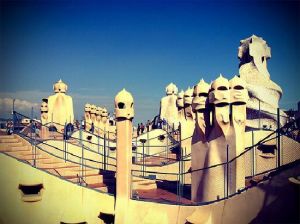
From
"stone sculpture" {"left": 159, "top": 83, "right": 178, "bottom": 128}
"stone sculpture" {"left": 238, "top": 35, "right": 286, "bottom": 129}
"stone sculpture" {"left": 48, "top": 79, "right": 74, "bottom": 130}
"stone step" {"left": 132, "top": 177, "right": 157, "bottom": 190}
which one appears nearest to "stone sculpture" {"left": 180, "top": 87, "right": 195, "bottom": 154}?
"stone step" {"left": 132, "top": 177, "right": 157, "bottom": 190}

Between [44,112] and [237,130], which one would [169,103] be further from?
[237,130]

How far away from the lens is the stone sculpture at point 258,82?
57.8 ft

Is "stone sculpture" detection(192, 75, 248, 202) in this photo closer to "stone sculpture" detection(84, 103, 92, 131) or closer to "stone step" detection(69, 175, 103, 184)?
"stone step" detection(69, 175, 103, 184)

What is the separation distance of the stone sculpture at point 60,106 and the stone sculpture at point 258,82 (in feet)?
→ 32.7

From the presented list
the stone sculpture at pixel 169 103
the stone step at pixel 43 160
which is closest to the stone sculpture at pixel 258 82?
the stone sculpture at pixel 169 103

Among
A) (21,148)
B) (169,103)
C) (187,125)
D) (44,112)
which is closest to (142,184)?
(187,125)

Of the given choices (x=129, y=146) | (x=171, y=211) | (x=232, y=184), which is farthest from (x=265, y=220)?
(x=129, y=146)

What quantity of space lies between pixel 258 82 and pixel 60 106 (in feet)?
37.1

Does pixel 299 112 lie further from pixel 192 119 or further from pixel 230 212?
pixel 230 212

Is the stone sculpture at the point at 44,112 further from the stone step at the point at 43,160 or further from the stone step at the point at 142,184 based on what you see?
the stone step at the point at 142,184

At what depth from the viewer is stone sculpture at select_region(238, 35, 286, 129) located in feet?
57.8

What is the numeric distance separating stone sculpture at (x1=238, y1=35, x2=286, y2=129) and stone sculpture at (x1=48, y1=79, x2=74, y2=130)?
9982 mm

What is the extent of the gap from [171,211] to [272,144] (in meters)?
5.51

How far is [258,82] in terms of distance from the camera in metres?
18.5
